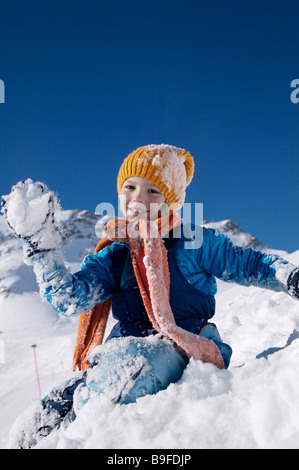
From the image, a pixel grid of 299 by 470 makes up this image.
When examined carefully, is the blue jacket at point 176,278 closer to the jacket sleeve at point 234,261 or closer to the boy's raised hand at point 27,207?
the jacket sleeve at point 234,261

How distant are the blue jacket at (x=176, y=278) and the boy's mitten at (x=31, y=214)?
92mm

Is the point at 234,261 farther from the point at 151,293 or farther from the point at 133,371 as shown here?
the point at 133,371

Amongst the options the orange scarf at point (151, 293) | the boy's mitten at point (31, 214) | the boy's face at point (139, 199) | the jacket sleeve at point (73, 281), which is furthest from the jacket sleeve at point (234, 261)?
the boy's mitten at point (31, 214)

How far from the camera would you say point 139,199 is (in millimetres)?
2467

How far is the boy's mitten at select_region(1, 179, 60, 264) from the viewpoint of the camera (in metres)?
1.76

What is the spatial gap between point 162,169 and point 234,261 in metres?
0.91

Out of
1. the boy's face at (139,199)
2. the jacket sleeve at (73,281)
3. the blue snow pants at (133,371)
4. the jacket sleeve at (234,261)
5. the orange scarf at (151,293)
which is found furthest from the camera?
the boy's face at (139,199)

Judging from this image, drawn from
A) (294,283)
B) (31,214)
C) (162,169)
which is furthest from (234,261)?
(31,214)

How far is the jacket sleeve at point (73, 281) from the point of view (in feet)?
6.22

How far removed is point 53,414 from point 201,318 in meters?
1.04

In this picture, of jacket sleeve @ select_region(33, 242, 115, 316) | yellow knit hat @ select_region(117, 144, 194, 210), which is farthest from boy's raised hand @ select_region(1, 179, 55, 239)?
yellow knit hat @ select_region(117, 144, 194, 210)

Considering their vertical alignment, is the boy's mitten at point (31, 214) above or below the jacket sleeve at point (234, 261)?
above
